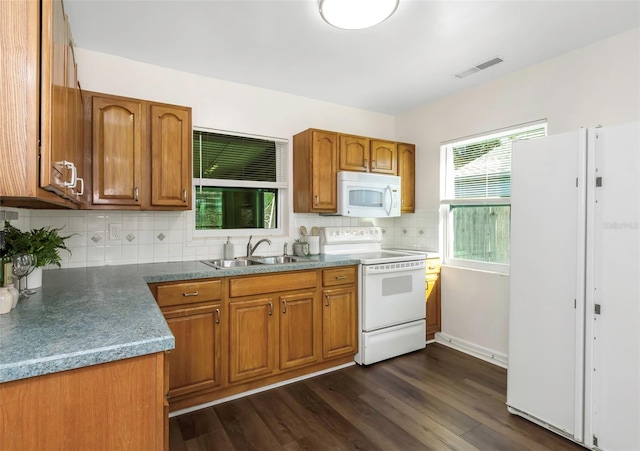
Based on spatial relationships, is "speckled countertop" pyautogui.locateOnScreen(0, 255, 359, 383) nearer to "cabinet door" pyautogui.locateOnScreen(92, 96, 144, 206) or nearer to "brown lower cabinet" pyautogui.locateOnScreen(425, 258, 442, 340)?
"cabinet door" pyautogui.locateOnScreen(92, 96, 144, 206)

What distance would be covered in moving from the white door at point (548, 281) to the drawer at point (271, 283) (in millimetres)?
1486

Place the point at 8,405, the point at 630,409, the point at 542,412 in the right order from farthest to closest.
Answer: the point at 542,412
the point at 630,409
the point at 8,405

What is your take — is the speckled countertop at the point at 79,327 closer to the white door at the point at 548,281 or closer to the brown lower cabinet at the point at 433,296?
the white door at the point at 548,281

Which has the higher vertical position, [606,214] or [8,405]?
[606,214]

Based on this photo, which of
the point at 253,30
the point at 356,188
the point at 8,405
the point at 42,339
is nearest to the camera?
the point at 8,405

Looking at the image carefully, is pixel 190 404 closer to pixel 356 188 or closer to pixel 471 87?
pixel 356 188

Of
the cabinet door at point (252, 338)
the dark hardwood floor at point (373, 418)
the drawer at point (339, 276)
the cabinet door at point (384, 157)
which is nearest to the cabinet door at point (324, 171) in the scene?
the cabinet door at point (384, 157)

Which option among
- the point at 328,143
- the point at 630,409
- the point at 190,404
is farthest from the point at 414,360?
the point at 328,143

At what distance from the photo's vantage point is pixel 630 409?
178cm

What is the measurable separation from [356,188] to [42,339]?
2758 mm

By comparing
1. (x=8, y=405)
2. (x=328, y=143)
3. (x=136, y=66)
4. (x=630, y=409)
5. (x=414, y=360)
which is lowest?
(x=414, y=360)

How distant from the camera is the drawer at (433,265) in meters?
3.59

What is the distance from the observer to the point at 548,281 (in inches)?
83.7

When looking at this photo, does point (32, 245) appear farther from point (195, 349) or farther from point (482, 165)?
point (482, 165)
